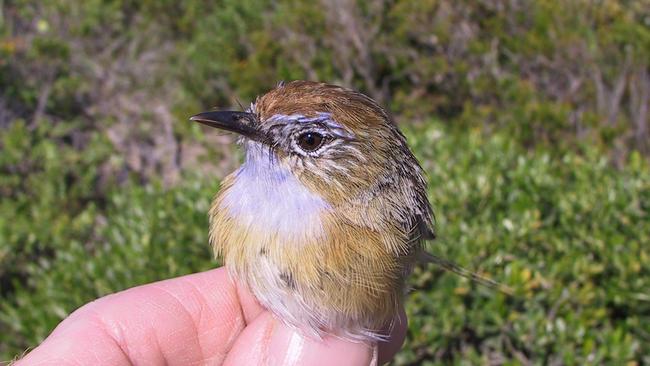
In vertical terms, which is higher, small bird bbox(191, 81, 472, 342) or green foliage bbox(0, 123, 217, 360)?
small bird bbox(191, 81, 472, 342)

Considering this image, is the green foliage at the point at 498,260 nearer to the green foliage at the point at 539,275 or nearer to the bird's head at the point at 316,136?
the green foliage at the point at 539,275

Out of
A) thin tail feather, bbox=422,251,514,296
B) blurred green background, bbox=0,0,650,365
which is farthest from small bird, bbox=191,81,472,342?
thin tail feather, bbox=422,251,514,296

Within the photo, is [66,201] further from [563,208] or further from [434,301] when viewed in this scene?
[563,208]

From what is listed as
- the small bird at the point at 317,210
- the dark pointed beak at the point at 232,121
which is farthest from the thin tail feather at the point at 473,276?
the dark pointed beak at the point at 232,121

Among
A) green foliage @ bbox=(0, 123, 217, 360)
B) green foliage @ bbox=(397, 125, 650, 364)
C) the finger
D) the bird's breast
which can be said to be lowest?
green foliage @ bbox=(397, 125, 650, 364)

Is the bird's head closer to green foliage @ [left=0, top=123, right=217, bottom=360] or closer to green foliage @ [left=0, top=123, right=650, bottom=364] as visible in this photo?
green foliage @ [left=0, top=123, right=650, bottom=364]

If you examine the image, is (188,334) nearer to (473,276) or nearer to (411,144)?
(473,276)

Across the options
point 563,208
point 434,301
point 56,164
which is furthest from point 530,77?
point 56,164
